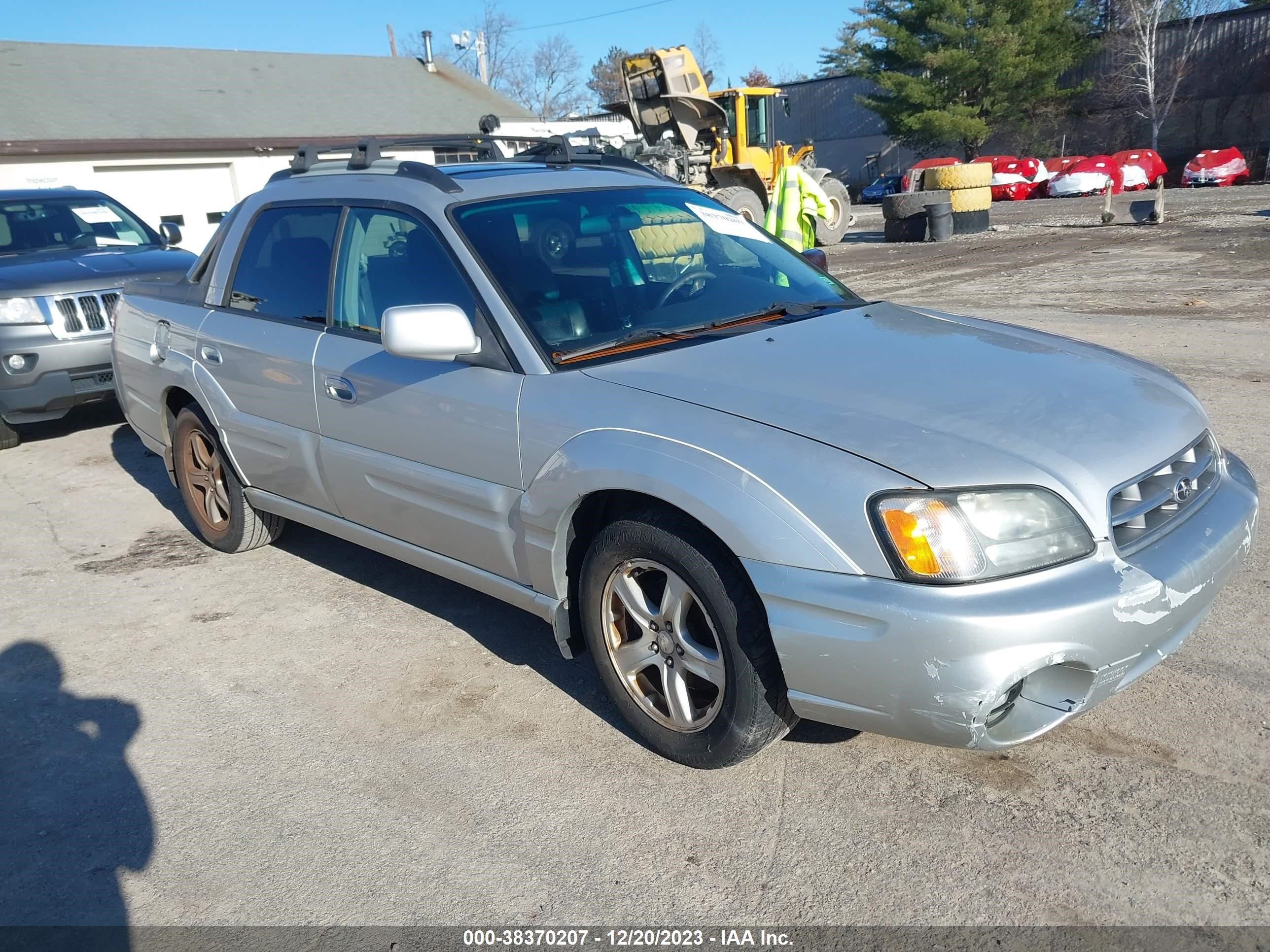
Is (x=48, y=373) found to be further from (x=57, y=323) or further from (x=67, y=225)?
(x=67, y=225)

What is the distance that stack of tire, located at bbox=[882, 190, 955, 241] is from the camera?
789 inches

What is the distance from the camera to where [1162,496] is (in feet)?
9.26

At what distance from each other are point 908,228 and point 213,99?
18.4m

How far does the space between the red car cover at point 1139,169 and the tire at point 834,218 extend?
14079 millimetres

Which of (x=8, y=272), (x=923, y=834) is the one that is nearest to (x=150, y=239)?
(x=8, y=272)

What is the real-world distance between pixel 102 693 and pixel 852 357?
3.02m

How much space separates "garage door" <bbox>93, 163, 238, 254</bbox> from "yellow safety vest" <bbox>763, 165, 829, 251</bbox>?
57.3ft

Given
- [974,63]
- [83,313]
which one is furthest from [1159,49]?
[83,313]

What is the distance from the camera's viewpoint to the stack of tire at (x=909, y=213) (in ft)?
65.8

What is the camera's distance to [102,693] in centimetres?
395

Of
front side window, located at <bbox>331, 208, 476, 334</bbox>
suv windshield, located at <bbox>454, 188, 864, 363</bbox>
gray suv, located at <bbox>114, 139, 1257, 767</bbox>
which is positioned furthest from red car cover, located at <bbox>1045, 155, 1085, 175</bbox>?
front side window, located at <bbox>331, 208, 476, 334</bbox>

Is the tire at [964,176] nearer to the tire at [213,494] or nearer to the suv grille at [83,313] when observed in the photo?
the suv grille at [83,313]

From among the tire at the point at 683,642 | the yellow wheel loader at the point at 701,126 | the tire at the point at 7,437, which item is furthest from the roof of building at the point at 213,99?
the tire at the point at 683,642

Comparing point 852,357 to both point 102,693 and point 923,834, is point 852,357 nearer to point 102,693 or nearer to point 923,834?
point 923,834
